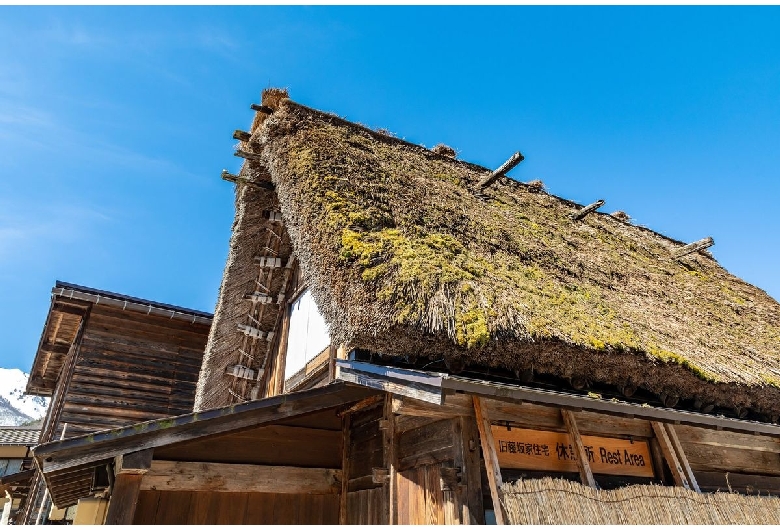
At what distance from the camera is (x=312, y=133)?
5.77 meters

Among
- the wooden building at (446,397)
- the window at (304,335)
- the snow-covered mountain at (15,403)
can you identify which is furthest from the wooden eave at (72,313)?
the snow-covered mountain at (15,403)

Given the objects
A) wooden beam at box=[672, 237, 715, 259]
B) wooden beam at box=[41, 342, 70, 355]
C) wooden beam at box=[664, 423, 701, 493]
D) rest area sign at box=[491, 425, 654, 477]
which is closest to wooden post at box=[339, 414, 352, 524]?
rest area sign at box=[491, 425, 654, 477]

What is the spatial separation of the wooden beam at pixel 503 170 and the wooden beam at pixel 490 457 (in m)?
4.05

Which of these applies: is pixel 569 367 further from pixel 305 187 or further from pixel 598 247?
pixel 598 247

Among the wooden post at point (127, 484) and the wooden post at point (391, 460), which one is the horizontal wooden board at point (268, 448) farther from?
the wooden post at point (391, 460)

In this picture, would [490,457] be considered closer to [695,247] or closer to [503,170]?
[503,170]

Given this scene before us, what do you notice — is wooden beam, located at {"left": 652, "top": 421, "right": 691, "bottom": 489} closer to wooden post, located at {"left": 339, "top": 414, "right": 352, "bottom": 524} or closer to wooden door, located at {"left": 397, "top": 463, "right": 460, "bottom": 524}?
wooden door, located at {"left": 397, "top": 463, "right": 460, "bottom": 524}

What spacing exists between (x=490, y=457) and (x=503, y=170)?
4.66 m

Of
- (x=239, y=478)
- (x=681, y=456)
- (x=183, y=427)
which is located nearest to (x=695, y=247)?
(x=681, y=456)

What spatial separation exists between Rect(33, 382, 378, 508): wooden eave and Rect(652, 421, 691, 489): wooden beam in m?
2.66

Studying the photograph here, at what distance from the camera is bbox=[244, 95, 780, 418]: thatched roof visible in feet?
12.1

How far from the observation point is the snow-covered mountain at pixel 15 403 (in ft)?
281

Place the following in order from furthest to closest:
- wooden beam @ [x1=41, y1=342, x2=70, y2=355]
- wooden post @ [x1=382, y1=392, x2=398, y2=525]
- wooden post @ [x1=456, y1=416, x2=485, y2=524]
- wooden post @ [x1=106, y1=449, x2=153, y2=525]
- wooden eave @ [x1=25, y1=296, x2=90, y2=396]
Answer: wooden beam @ [x1=41, y1=342, x2=70, y2=355], wooden eave @ [x1=25, y1=296, x2=90, y2=396], wooden post @ [x1=382, y1=392, x2=398, y2=525], wooden post @ [x1=106, y1=449, x2=153, y2=525], wooden post @ [x1=456, y1=416, x2=485, y2=524]

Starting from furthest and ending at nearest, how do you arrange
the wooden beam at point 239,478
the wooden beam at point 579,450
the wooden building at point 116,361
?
the wooden building at point 116,361 → the wooden beam at point 239,478 → the wooden beam at point 579,450
